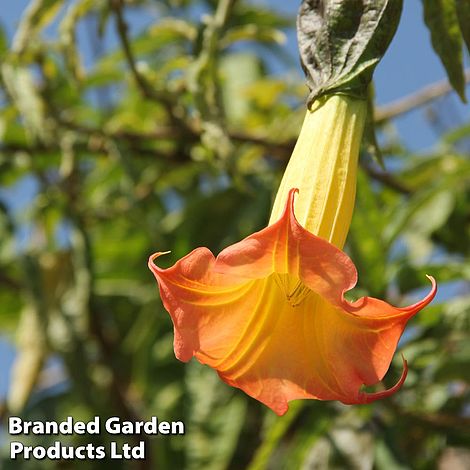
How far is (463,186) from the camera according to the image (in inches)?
89.2

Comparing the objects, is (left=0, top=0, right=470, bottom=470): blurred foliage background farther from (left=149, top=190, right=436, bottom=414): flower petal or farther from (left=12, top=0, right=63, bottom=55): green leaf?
(left=149, top=190, right=436, bottom=414): flower petal

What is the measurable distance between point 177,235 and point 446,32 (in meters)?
1.29

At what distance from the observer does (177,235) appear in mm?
2389

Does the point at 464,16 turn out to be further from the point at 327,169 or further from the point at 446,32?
the point at 327,169

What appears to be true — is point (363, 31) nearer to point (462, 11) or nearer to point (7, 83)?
point (462, 11)

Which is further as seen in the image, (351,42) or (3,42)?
(3,42)

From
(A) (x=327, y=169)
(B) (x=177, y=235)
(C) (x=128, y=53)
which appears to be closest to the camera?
(A) (x=327, y=169)

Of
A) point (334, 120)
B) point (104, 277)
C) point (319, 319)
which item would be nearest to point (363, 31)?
point (334, 120)

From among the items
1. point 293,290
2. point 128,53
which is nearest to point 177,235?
point 128,53

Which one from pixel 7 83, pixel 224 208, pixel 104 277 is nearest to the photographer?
pixel 7 83

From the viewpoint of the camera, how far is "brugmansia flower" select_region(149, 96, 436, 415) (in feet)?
3.21

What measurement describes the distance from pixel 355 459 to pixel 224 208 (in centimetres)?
83

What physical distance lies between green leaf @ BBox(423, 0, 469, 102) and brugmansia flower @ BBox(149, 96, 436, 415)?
6.1 inches

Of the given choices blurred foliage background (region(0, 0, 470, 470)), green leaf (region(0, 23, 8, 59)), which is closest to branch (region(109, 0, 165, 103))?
blurred foliage background (region(0, 0, 470, 470))
